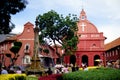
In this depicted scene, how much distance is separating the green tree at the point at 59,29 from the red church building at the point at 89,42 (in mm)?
5087

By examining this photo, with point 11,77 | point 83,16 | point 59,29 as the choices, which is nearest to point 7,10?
point 11,77

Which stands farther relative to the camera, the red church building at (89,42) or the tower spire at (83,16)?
the tower spire at (83,16)

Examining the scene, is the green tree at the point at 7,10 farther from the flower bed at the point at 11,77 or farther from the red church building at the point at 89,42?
the red church building at the point at 89,42

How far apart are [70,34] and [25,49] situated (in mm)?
11384

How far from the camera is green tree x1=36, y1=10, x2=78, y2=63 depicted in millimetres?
52625

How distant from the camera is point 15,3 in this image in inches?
651

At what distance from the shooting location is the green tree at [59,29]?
173ft

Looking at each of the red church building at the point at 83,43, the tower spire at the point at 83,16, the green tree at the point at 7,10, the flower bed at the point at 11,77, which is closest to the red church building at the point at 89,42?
the red church building at the point at 83,43

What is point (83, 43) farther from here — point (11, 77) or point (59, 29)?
point (11, 77)

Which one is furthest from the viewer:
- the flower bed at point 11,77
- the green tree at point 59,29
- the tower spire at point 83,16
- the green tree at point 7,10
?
the tower spire at point 83,16

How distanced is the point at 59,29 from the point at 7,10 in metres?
36.9

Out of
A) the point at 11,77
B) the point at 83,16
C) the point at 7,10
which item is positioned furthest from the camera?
the point at 83,16

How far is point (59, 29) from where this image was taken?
2098 inches

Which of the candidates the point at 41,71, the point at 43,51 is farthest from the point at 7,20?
the point at 43,51
